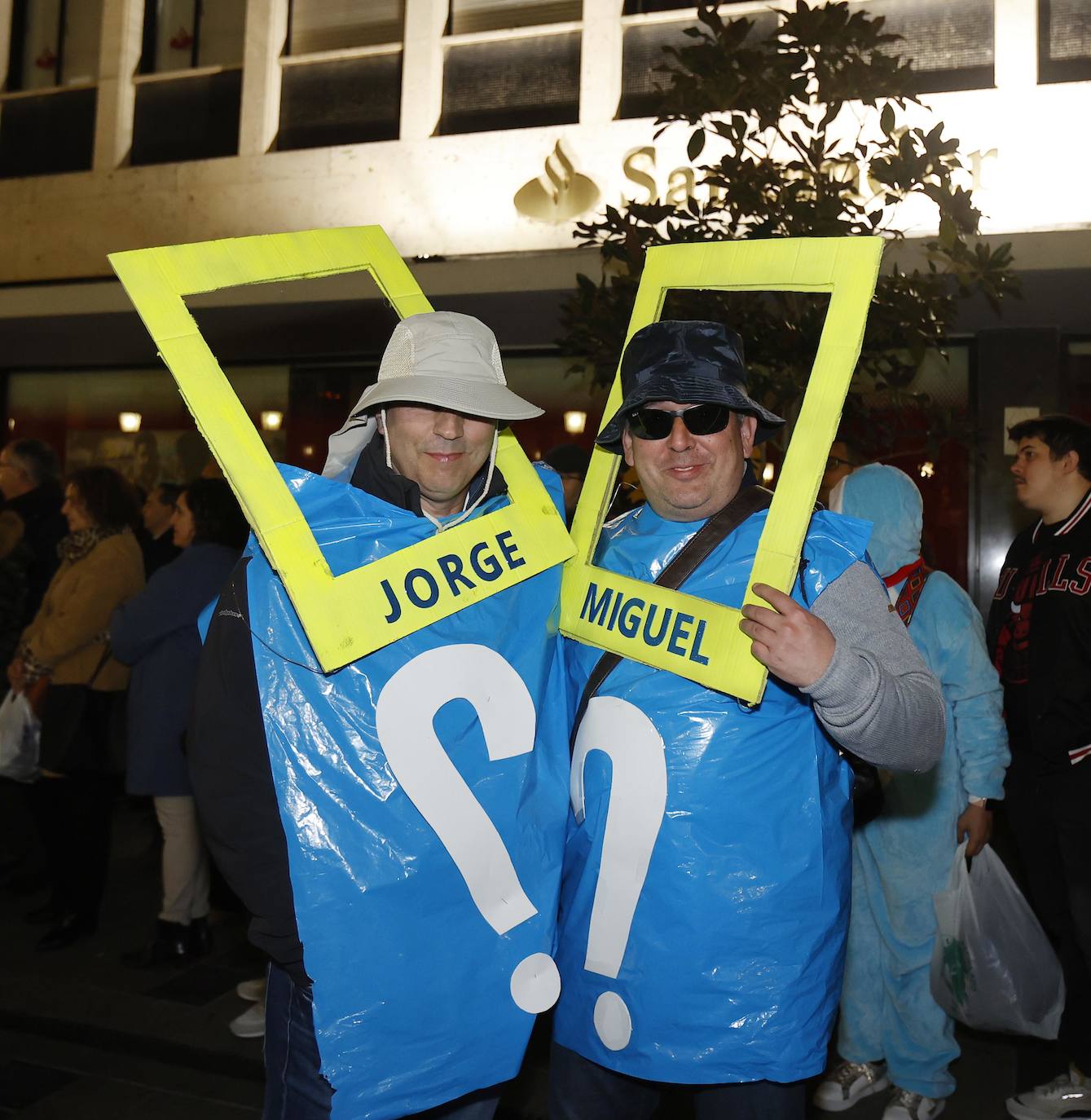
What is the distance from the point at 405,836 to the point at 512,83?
7.06 m

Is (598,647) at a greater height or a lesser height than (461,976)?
greater

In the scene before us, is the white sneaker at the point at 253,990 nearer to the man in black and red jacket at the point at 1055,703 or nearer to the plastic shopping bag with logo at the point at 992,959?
the plastic shopping bag with logo at the point at 992,959

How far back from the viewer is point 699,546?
2.20 m

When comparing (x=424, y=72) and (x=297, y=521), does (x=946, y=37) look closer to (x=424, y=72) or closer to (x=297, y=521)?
(x=424, y=72)

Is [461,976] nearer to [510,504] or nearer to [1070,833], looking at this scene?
→ [510,504]

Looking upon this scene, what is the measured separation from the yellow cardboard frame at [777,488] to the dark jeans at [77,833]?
12.1 ft

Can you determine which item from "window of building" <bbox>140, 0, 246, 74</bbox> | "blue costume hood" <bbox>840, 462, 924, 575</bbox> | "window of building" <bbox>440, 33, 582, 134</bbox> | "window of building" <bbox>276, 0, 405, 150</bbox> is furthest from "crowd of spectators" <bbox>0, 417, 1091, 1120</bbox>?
"window of building" <bbox>140, 0, 246, 74</bbox>

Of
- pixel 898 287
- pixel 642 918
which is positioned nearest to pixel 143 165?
pixel 898 287

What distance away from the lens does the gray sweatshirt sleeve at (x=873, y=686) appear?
1.94 m

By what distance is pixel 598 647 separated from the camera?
2248 millimetres

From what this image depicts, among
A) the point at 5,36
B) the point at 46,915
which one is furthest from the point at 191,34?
the point at 46,915

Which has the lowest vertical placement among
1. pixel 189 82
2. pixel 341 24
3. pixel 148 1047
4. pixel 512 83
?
pixel 148 1047

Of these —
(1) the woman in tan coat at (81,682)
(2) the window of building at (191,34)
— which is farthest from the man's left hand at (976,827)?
(2) the window of building at (191,34)

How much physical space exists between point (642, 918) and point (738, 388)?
103cm
